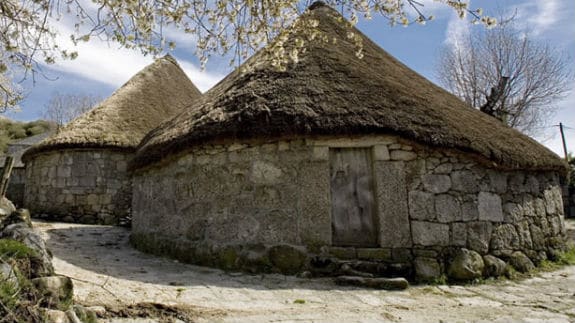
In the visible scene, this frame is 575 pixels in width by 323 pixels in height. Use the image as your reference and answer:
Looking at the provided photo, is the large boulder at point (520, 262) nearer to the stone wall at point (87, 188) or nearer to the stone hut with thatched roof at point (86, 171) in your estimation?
the stone hut with thatched roof at point (86, 171)

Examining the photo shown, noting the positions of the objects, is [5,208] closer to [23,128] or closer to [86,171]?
[86,171]

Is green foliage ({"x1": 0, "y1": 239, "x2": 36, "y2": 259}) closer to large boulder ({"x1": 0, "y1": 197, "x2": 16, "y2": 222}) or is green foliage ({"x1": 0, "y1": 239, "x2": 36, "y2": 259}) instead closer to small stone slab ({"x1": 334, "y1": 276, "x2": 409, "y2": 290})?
small stone slab ({"x1": 334, "y1": 276, "x2": 409, "y2": 290})

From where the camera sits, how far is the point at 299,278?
179 inches

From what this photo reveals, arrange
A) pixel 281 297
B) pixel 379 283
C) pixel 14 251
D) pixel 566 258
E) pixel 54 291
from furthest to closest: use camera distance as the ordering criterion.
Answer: pixel 566 258 → pixel 379 283 → pixel 281 297 → pixel 14 251 → pixel 54 291

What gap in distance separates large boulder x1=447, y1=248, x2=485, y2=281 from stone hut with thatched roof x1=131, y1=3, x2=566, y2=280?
Result: 15 millimetres

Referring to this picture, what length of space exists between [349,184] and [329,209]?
453 mm

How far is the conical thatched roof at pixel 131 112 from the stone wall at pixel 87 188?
1.20 ft

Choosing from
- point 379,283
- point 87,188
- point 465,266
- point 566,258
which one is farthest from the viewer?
point 87,188

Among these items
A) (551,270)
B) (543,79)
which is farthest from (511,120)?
(551,270)

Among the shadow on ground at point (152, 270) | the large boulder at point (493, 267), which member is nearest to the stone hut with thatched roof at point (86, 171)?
the shadow on ground at point (152, 270)

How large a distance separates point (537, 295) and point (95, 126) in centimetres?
1106

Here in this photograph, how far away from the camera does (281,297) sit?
374cm

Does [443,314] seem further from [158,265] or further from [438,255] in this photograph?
[158,265]

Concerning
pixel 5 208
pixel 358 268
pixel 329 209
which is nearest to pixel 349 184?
pixel 329 209
